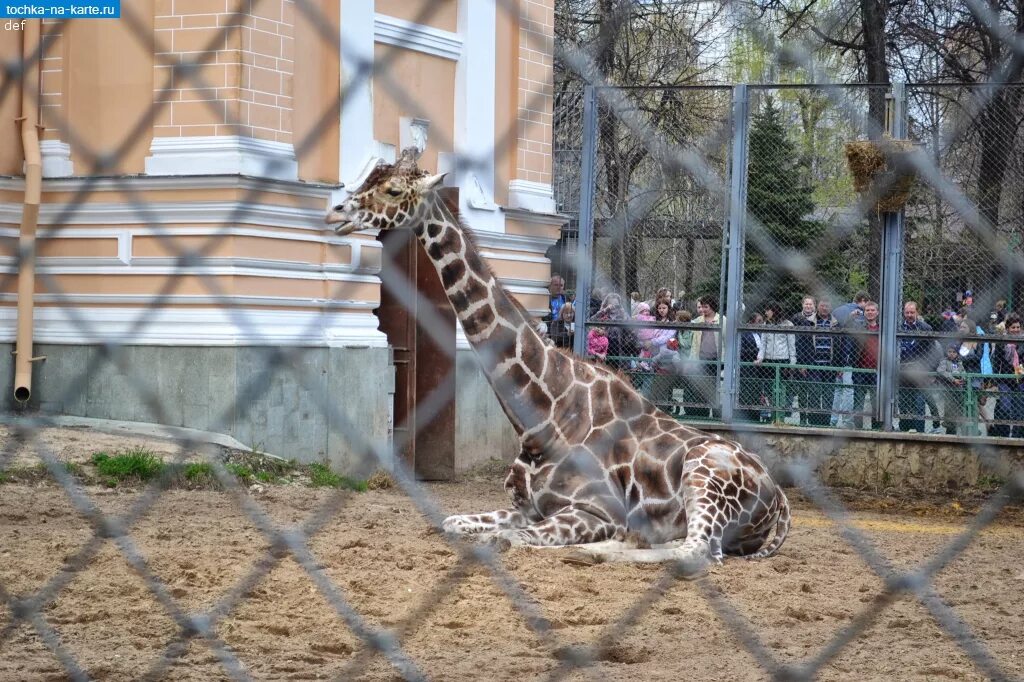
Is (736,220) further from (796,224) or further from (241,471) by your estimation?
(241,471)

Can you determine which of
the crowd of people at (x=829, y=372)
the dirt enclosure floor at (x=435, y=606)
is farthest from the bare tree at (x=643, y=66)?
the crowd of people at (x=829, y=372)

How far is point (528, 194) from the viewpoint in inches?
400

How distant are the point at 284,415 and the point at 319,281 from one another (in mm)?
916

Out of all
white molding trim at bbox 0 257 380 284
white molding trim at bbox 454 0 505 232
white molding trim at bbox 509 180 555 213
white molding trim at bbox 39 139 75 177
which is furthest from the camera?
white molding trim at bbox 509 180 555 213

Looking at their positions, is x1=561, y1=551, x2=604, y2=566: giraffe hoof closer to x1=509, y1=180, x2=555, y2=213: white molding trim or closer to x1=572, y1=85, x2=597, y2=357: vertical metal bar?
x1=572, y1=85, x2=597, y2=357: vertical metal bar

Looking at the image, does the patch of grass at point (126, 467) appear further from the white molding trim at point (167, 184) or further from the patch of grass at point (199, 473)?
the white molding trim at point (167, 184)

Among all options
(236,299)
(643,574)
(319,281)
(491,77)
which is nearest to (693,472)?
(643,574)

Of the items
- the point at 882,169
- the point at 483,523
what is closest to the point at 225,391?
the point at 483,523

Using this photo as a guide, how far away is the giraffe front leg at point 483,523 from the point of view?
6828 mm

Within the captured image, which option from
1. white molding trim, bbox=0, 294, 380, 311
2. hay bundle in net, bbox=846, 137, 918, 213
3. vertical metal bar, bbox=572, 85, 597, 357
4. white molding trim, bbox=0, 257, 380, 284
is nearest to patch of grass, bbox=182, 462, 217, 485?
white molding trim, bbox=0, 294, 380, 311

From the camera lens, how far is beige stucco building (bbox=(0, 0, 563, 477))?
340 inches

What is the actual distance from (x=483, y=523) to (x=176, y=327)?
10.6 feet

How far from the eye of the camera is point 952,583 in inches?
261

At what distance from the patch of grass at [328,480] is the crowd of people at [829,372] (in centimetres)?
153
